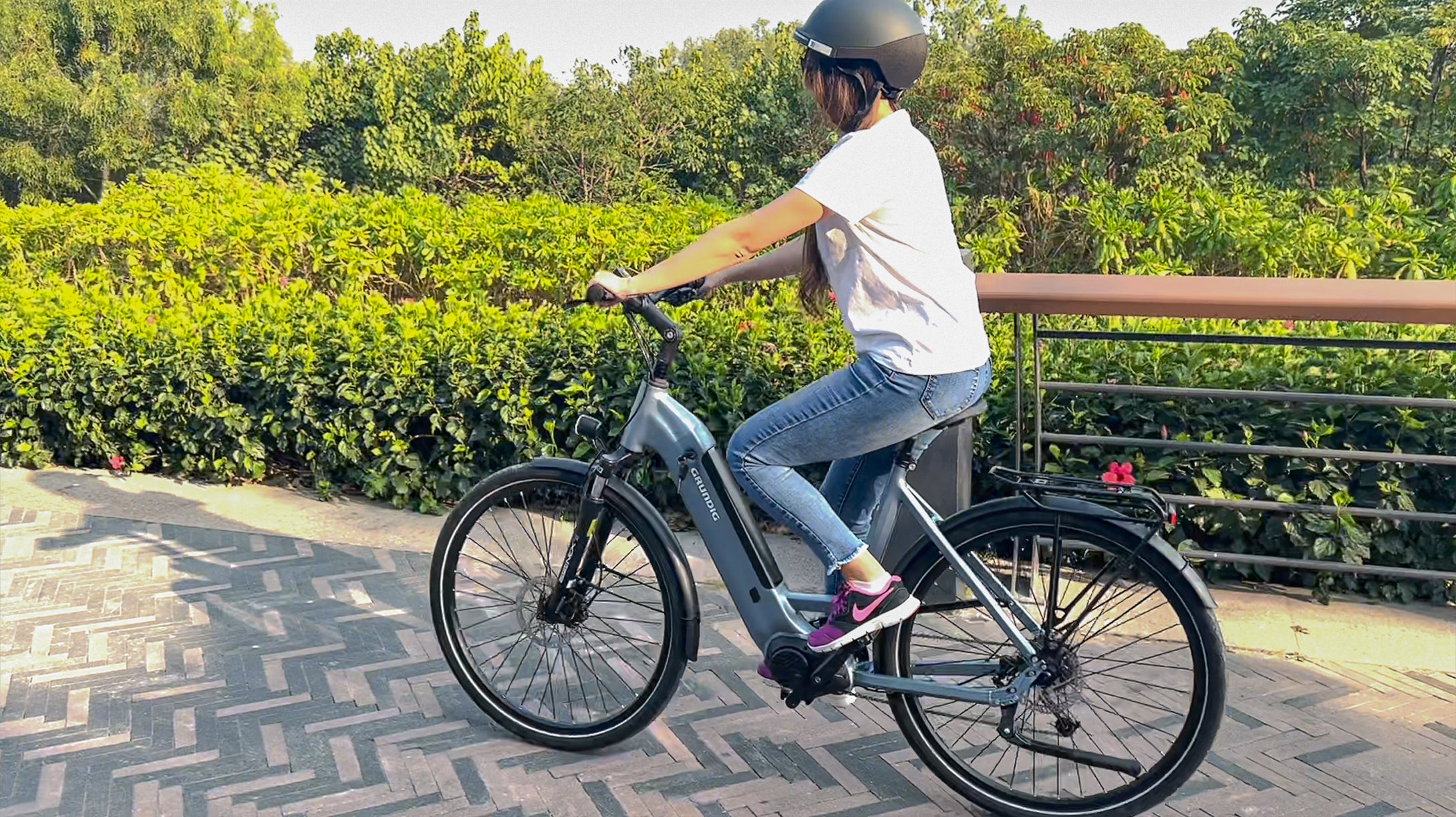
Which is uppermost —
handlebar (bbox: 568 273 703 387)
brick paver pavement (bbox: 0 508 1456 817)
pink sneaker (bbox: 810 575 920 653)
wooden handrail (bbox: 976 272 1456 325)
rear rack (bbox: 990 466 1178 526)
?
wooden handrail (bbox: 976 272 1456 325)

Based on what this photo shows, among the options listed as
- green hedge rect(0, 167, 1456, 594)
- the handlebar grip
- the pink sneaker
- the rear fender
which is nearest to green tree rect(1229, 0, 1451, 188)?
green hedge rect(0, 167, 1456, 594)

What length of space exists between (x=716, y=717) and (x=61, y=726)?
185cm

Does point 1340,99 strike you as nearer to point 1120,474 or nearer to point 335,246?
point 1120,474

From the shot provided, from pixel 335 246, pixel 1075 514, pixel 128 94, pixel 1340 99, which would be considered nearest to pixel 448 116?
pixel 128 94

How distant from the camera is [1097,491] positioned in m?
2.75

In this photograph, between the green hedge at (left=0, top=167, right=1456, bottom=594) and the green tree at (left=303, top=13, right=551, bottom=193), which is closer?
the green hedge at (left=0, top=167, right=1456, bottom=594)

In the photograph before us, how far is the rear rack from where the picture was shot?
2.74m

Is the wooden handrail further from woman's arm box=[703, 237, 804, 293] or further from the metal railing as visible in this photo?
woman's arm box=[703, 237, 804, 293]

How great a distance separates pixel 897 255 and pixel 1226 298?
1.29m

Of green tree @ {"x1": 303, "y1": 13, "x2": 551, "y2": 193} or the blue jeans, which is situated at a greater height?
green tree @ {"x1": 303, "y1": 13, "x2": 551, "y2": 193}

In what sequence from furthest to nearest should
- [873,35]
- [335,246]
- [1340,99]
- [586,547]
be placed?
1. [1340,99]
2. [335,246]
3. [586,547]
4. [873,35]

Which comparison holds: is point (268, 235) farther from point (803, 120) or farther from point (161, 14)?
point (161, 14)

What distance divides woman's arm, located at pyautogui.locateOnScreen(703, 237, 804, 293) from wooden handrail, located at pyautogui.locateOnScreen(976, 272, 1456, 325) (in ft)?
2.65

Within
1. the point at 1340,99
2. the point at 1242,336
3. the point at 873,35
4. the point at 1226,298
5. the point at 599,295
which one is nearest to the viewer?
the point at 873,35
